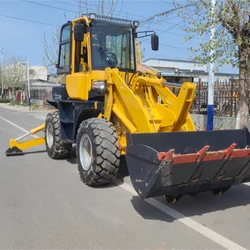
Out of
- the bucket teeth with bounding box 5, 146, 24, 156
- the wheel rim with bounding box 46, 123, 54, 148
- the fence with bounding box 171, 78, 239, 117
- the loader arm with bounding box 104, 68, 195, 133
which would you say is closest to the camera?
the loader arm with bounding box 104, 68, 195, 133

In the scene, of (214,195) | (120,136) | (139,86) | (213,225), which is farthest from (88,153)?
(213,225)

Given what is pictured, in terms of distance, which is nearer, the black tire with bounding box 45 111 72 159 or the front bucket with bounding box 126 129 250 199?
the front bucket with bounding box 126 129 250 199

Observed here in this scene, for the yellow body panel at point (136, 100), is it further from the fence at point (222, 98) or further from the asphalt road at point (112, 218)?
the fence at point (222, 98)

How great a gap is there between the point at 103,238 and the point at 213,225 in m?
1.44

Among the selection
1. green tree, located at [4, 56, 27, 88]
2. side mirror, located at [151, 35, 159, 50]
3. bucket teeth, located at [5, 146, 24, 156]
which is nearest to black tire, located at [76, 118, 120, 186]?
side mirror, located at [151, 35, 159, 50]

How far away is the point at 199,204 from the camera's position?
5.36 meters

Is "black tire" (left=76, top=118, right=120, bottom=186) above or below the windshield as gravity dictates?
below

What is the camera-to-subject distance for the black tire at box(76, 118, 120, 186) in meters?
5.91

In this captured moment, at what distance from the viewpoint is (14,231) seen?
445 cm

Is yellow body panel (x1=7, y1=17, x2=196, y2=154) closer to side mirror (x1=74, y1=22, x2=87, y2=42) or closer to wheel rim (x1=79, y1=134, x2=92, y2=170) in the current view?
side mirror (x1=74, y1=22, x2=87, y2=42)

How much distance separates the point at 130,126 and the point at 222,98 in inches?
383

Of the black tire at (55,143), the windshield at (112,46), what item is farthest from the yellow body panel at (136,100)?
the black tire at (55,143)

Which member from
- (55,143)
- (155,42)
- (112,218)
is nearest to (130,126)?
(112,218)

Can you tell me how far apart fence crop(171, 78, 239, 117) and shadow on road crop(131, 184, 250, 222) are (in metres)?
8.85
